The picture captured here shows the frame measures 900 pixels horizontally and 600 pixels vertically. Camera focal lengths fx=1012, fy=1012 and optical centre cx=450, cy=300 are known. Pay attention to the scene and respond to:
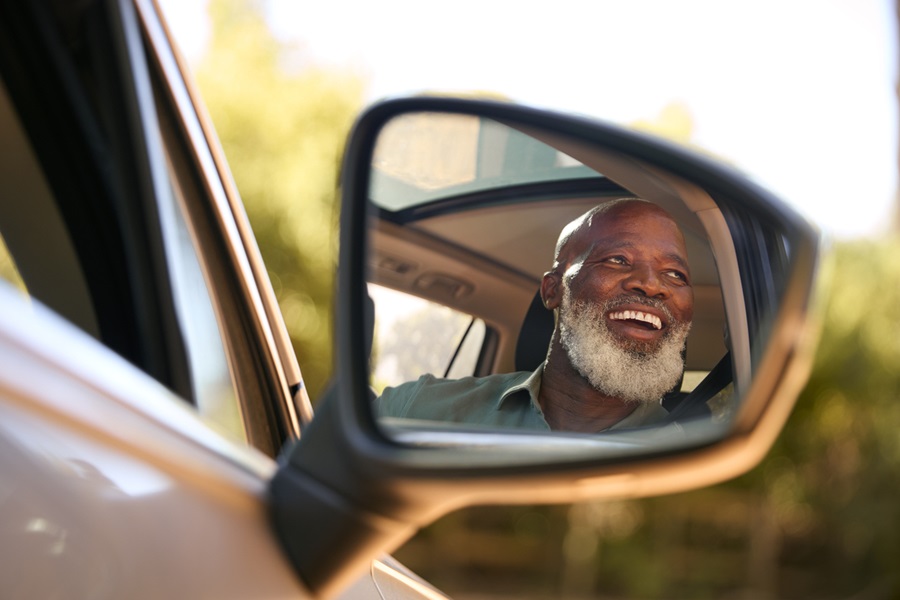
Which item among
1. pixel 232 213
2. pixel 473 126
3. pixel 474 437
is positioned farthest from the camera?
pixel 232 213

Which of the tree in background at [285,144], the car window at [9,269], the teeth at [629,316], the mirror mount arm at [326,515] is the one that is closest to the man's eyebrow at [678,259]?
the teeth at [629,316]

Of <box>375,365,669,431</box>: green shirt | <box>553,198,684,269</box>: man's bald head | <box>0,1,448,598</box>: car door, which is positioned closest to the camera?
<box>0,1,448,598</box>: car door

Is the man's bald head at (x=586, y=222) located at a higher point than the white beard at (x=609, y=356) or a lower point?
higher

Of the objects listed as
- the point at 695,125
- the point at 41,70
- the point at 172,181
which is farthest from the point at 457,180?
the point at 695,125

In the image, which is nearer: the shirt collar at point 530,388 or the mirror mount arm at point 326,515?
the mirror mount arm at point 326,515

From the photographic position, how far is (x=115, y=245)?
1.34 m

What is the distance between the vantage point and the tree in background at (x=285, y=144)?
1452 centimetres

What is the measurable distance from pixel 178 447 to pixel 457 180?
0.61 m

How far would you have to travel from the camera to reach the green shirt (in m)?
1.24

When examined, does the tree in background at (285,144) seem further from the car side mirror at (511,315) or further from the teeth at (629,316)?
the teeth at (629,316)

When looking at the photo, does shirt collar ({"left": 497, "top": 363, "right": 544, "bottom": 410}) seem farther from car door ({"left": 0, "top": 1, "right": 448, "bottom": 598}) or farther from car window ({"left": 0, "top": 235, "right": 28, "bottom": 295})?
car window ({"left": 0, "top": 235, "right": 28, "bottom": 295})

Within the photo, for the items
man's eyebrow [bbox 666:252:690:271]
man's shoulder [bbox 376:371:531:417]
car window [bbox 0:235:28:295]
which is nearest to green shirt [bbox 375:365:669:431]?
man's shoulder [bbox 376:371:531:417]

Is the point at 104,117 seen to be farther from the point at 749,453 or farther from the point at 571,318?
the point at 749,453

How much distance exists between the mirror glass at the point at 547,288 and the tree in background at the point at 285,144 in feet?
39.0
